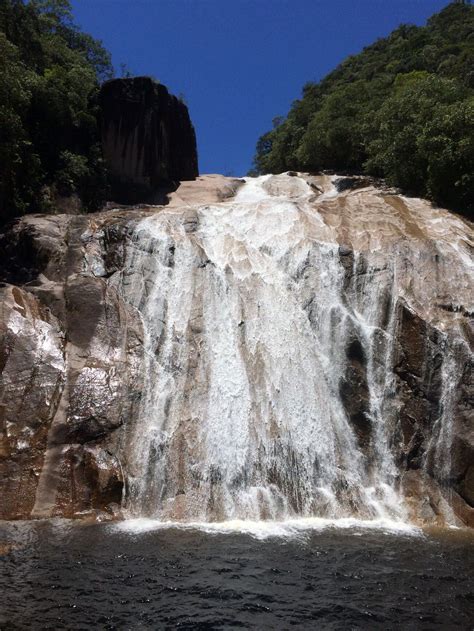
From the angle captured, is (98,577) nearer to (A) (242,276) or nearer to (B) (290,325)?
(B) (290,325)

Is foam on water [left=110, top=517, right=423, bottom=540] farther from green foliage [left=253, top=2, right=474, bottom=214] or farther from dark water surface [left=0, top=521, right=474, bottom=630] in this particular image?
green foliage [left=253, top=2, right=474, bottom=214]

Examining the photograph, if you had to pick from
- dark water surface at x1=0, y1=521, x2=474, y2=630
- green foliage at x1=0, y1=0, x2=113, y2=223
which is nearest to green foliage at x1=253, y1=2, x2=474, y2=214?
green foliage at x1=0, y1=0, x2=113, y2=223

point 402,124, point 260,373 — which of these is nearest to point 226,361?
point 260,373

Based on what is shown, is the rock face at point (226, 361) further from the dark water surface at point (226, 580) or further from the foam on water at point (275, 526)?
the dark water surface at point (226, 580)

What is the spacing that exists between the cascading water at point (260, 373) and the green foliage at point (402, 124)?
23.7 feet

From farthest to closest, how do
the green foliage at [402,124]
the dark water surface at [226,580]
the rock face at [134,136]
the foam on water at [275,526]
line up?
1. the rock face at [134,136]
2. the green foliage at [402,124]
3. the foam on water at [275,526]
4. the dark water surface at [226,580]

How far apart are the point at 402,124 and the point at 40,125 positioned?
1817 centimetres

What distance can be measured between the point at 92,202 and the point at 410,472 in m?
21.2

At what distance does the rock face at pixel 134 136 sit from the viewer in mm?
31547

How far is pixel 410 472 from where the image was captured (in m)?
15.4

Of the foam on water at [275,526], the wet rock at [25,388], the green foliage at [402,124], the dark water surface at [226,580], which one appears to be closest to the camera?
the dark water surface at [226,580]

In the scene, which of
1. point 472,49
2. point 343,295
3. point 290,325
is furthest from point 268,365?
point 472,49

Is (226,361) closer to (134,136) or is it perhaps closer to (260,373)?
(260,373)

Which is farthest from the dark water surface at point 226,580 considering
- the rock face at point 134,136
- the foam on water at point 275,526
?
the rock face at point 134,136
